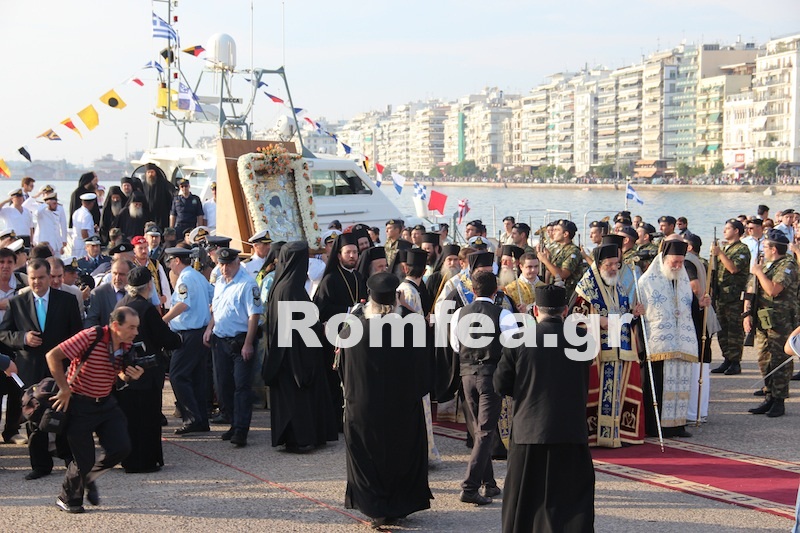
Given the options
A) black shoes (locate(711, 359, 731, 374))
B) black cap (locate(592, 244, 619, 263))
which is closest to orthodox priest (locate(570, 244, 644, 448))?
black cap (locate(592, 244, 619, 263))

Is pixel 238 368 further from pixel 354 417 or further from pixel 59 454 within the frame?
pixel 354 417

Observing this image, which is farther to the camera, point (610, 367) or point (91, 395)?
point (610, 367)

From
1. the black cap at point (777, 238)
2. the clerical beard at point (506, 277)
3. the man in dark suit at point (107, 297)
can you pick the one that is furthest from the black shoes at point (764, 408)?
the man in dark suit at point (107, 297)

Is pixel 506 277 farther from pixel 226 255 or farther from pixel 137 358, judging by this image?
pixel 137 358

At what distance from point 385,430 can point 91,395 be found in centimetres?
196

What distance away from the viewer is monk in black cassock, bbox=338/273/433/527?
6598 mm

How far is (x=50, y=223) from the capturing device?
14.9m

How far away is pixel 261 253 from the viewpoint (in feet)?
34.0

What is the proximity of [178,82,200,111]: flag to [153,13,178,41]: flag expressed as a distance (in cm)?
109

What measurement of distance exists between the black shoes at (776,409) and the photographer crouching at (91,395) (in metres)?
6.06

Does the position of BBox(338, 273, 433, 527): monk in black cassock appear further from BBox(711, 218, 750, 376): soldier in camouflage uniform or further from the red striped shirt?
BBox(711, 218, 750, 376): soldier in camouflage uniform

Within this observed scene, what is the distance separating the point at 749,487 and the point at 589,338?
208 cm

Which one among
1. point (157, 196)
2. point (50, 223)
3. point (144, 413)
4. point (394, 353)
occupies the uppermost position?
point (157, 196)

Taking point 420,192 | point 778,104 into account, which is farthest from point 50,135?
point 778,104
